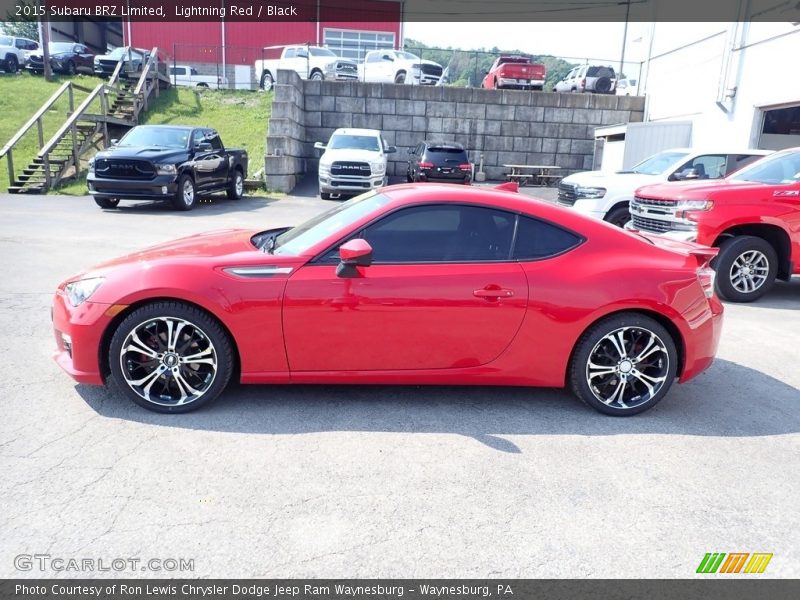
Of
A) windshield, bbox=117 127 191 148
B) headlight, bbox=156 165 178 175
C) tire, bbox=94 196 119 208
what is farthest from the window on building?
headlight, bbox=156 165 178 175

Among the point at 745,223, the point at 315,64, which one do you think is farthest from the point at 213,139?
the point at 745,223

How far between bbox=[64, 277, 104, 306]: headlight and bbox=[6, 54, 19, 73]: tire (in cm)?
3180

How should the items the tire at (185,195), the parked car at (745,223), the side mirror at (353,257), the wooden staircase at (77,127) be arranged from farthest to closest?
the wooden staircase at (77,127) < the tire at (185,195) < the parked car at (745,223) < the side mirror at (353,257)

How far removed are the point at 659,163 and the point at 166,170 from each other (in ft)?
33.5

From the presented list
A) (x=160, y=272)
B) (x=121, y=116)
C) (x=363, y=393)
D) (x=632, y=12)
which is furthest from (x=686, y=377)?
(x=632, y=12)

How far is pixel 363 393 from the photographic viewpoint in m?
4.12

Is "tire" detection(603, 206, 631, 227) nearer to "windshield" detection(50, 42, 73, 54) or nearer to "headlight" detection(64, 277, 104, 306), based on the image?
"headlight" detection(64, 277, 104, 306)

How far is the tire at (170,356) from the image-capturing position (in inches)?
142

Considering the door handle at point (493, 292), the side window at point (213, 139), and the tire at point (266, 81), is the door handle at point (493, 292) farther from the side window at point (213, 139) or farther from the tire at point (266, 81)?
the tire at point (266, 81)

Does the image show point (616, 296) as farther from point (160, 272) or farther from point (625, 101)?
point (625, 101)

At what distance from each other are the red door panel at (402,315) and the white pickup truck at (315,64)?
21999mm

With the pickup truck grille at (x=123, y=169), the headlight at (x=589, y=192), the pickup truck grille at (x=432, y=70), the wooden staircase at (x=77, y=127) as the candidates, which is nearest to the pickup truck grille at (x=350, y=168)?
the pickup truck grille at (x=123, y=169)

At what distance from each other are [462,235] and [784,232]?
535 centimetres
